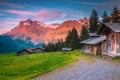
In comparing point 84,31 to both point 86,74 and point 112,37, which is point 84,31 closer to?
point 112,37

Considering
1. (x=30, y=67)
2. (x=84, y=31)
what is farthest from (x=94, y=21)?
(x=30, y=67)

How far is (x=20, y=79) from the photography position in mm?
25062

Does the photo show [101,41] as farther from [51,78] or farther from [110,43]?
[51,78]

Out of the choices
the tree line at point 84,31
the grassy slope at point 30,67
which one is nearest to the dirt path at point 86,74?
the grassy slope at point 30,67

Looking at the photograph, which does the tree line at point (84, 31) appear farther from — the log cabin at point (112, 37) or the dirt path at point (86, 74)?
the dirt path at point (86, 74)

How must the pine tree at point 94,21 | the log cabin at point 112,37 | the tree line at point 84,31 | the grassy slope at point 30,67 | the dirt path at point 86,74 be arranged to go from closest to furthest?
the dirt path at point 86,74 < the grassy slope at point 30,67 < the log cabin at point 112,37 < the tree line at point 84,31 < the pine tree at point 94,21

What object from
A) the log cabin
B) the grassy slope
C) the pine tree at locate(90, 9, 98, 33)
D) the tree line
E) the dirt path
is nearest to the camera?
the dirt path

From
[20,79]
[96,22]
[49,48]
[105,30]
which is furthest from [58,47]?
[20,79]

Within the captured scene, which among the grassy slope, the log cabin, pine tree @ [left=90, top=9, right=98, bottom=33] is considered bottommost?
the grassy slope

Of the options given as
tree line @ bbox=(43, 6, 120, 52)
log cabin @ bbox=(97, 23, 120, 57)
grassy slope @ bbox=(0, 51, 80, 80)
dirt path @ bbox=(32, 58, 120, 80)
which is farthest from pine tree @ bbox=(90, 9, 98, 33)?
dirt path @ bbox=(32, 58, 120, 80)

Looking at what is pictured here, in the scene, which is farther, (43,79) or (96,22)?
(96,22)

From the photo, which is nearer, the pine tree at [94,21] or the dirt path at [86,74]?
the dirt path at [86,74]

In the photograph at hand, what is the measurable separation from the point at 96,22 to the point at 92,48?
2850 inches

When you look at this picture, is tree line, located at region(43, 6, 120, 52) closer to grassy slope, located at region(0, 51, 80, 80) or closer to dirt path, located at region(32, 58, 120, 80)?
grassy slope, located at region(0, 51, 80, 80)
